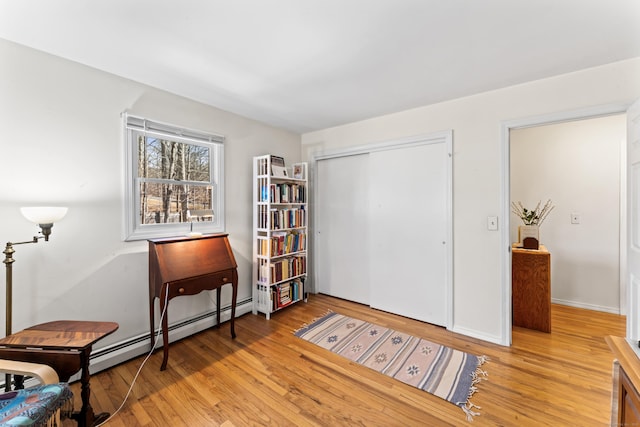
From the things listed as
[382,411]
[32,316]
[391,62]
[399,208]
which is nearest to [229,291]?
[32,316]

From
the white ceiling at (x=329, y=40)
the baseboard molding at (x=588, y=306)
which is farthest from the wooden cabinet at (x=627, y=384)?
the baseboard molding at (x=588, y=306)

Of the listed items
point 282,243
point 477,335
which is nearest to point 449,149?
point 477,335

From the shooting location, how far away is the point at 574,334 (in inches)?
95.7

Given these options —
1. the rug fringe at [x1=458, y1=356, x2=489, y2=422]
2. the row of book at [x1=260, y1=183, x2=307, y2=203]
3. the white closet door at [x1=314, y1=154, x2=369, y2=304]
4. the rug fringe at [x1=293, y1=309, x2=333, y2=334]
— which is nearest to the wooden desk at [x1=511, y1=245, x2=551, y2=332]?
the rug fringe at [x1=458, y1=356, x2=489, y2=422]

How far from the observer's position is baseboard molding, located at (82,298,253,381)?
1.95m

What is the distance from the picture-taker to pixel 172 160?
2477mm

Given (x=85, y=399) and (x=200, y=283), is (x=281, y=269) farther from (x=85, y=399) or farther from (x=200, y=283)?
(x=85, y=399)

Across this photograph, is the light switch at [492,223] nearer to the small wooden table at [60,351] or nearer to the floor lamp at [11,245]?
the small wooden table at [60,351]

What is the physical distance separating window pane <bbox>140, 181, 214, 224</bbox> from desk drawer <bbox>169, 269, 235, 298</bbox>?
0.59 meters

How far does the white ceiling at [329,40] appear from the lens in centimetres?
136

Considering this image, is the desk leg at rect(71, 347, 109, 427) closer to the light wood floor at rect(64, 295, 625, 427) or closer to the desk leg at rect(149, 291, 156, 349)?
the light wood floor at rect(64, 295, 625, 427)

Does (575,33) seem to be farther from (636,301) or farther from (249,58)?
(249,58)

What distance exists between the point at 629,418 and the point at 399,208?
86.3 inches

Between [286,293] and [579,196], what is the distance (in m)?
3.64
